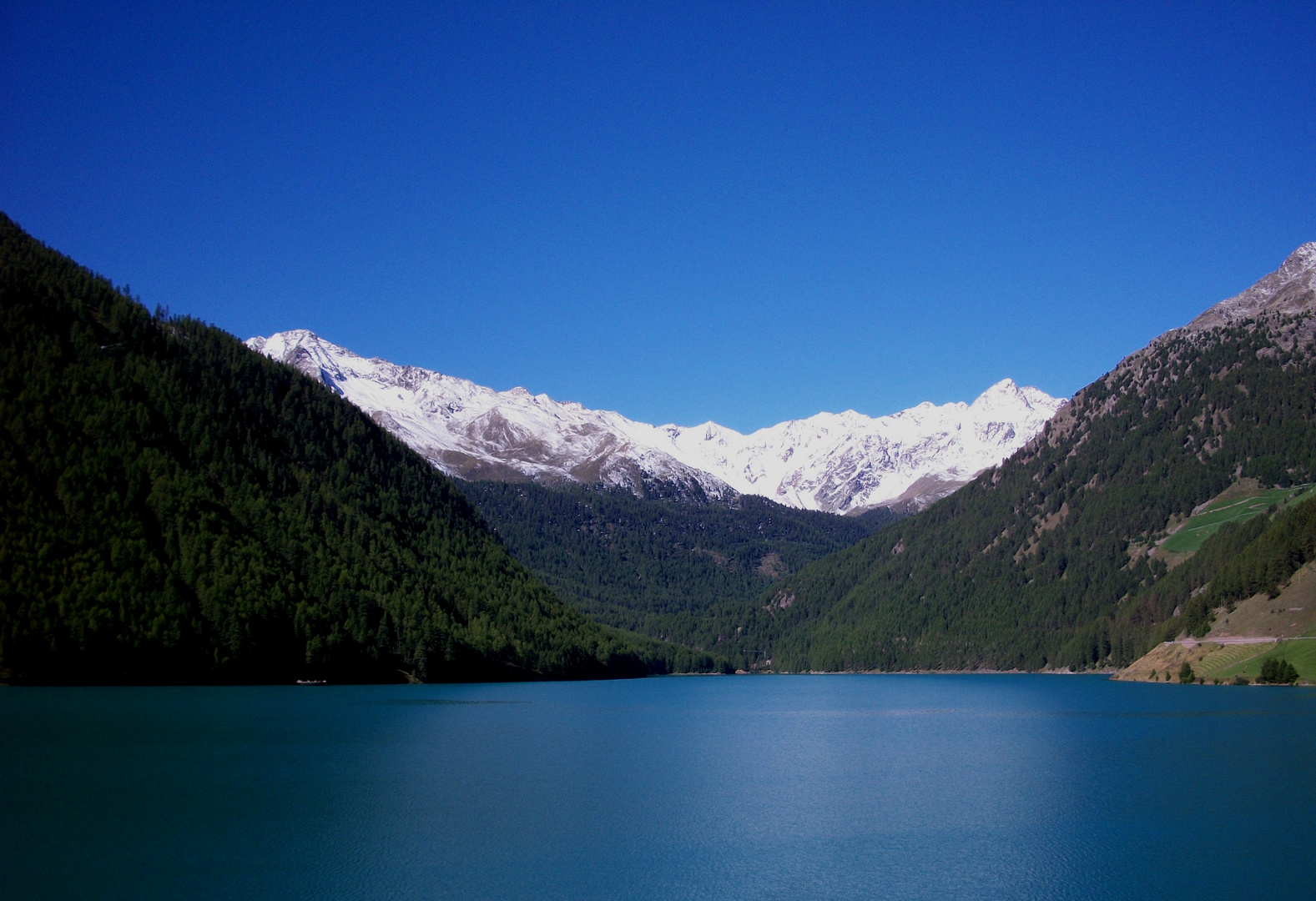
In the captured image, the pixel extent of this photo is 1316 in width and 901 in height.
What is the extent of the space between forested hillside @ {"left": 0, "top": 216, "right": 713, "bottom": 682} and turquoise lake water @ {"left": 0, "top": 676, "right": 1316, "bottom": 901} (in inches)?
1105

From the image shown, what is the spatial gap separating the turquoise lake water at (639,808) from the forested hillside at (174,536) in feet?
92.1

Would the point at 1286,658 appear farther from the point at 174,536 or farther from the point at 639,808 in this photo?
the point at 174,536

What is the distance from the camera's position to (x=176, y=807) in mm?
48781

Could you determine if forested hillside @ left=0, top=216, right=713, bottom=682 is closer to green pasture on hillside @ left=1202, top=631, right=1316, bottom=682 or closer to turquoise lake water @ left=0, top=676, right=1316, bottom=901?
turquoise lake water @ left=0, top=676, right=1316, bottom=901

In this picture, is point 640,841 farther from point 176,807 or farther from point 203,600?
point 203,600

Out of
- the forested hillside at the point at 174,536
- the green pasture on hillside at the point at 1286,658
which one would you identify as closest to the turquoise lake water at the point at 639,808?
the forested hillside at the point at 174,536

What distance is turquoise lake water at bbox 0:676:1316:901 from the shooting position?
1516 inches

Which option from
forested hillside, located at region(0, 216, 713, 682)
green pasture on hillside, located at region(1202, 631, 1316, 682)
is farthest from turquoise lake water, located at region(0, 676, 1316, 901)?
green pasture on hillside, located at region(1202, 631, 1316, 682)

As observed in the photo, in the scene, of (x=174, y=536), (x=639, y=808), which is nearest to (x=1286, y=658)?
(x=639, y=808)

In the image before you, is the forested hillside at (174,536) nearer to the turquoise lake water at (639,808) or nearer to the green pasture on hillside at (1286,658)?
the turquoise lake water at (639,808)

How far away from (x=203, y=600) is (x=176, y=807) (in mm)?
90797

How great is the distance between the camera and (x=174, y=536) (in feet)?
460

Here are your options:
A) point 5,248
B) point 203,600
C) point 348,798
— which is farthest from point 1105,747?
point 5,248

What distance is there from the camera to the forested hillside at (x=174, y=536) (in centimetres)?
12131
